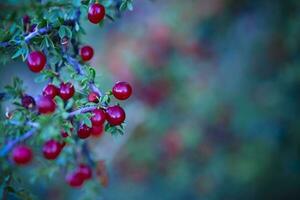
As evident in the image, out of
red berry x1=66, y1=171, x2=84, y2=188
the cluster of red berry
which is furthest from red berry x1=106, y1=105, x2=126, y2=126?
red berry x1=66, y1=171, x2=84, y2=188

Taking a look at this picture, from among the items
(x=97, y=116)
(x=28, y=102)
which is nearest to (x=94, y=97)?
(x=97, y=116)

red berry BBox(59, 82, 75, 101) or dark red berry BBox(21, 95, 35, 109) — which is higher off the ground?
red berry BBox(59, 82, 75, 101)

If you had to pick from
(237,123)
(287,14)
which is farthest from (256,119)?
(287,14)

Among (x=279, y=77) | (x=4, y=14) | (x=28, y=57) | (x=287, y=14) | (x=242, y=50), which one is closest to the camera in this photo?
(x=4, y=14)

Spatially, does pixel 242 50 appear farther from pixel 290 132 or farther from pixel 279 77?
pixel 290 132

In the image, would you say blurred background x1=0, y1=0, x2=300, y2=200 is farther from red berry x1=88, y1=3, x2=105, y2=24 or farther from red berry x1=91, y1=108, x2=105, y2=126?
red berry x1=91, y1=108, x2=105, y2=126

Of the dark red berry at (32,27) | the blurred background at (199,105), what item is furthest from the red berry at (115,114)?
the blurred background at (199,105)
